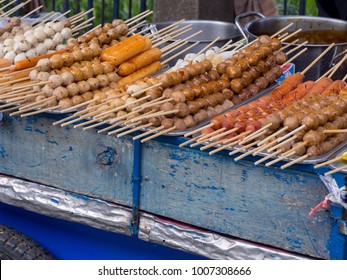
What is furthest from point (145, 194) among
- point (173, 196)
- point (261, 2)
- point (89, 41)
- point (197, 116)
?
point (261, 2)

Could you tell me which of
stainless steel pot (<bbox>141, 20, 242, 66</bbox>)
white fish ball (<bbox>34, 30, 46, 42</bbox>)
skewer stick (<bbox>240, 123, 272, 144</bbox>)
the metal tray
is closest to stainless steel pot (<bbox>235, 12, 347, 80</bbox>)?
stainless steel pot (<bbox>141, 20, 242, 66</bbox>)

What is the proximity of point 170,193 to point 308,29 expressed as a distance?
211 cm

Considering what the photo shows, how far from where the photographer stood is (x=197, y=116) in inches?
144

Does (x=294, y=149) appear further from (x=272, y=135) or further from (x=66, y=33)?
(x=66, y=33)

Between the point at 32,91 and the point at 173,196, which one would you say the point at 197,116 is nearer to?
the point at 173,196

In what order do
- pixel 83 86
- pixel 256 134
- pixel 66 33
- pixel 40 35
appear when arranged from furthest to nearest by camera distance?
pixel 66 33 < pixel 40 35 < pixel 83 86 < pixel 256 134

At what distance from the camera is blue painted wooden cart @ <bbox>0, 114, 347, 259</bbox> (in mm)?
3178

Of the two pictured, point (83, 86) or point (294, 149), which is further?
point (83, 86)

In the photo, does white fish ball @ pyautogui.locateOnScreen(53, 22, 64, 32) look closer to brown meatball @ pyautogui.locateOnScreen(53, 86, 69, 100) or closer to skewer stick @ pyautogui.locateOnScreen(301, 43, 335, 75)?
brown meatball @ pyautogui.locateOnScreen(53, 86, 69, 100)

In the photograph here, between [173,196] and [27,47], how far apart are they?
1.63 meters

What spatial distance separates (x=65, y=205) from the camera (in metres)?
3.83

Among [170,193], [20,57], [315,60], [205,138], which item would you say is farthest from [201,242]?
[20,57]

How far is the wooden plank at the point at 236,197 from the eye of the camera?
3.16 meters

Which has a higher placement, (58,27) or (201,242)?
(58,27)
